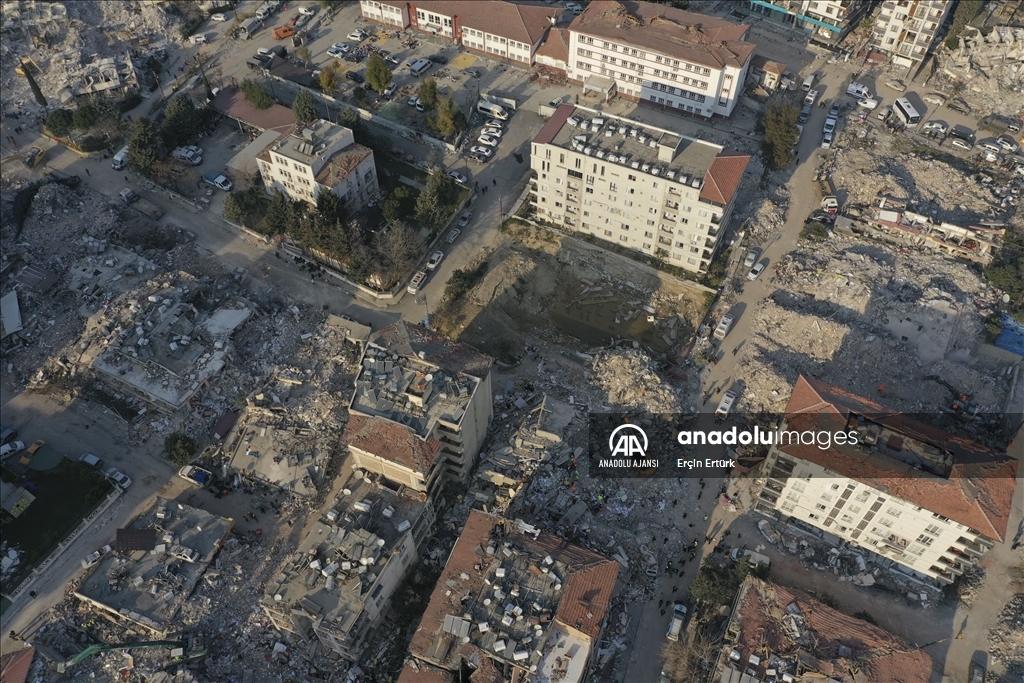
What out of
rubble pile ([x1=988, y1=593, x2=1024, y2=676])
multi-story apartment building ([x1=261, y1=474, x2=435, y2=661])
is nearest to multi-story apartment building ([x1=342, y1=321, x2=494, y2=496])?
multi-story apartment building ([x1=261, y1=474, x2=435, y2=661])

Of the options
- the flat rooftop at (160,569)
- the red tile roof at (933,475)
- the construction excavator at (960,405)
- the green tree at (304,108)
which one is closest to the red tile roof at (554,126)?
the green tree at (304,108)

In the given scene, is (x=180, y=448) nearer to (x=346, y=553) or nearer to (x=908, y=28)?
(x=346, y=553)

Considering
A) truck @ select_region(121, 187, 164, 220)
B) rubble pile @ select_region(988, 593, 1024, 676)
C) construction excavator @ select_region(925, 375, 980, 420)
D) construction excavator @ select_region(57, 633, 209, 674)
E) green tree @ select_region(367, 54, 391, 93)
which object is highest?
green tree @ select_region(367, 54, 391, 93)

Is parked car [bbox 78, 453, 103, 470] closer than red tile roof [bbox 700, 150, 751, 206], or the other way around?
parked car [bbox 78, 453, 103, 470]

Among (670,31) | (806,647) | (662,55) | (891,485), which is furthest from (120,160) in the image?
(891,485)

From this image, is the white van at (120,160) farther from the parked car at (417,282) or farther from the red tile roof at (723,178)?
the red tile roof at (723,178)

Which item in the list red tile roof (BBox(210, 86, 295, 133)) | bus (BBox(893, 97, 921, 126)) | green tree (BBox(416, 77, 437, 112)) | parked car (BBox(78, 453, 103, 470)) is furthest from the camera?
bus (BBox(893, 97, 921, 126))

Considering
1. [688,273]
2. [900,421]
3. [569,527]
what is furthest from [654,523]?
[688,273]

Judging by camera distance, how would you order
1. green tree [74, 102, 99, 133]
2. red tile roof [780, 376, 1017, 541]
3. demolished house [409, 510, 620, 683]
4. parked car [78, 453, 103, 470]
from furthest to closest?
green tree [74, 102, 99, 133] < parked car [78, 453, 103, 470] < red tile roof [780, 376, 1017, 541] < demolished house [409, 510, 620, 683]

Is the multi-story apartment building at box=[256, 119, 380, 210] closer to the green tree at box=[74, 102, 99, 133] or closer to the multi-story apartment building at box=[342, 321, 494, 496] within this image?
the green tree at box=[74, 102, 99, 133]
